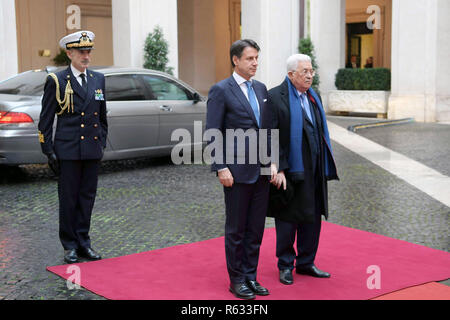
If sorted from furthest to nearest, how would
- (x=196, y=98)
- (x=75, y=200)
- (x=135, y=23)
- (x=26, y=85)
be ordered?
(x=135, y=23), (x=196, y=98), (x=26, y=85), (x=75, y=200)

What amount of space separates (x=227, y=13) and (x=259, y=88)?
23.6 metres

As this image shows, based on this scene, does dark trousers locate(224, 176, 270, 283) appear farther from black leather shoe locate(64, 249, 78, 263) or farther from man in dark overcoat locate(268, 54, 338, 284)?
black leather shoe locate(64, 249, 78, 263)

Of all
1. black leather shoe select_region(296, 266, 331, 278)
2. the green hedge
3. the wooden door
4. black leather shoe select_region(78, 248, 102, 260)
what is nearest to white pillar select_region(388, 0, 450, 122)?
the green hedge

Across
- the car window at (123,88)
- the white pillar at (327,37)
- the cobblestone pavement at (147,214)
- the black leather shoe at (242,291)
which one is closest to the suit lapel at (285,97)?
the black leather shoe at (242,291)

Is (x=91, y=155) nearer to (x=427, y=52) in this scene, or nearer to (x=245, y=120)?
(x=245, y=120)

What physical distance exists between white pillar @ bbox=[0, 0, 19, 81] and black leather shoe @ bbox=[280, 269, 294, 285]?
32.9ft

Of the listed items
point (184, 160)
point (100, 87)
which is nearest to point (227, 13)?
point (184, 160)

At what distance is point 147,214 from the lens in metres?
6.72

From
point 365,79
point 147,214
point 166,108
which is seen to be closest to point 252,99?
point 147,214

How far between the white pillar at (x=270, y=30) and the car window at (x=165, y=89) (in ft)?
29.2

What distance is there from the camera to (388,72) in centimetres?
1870

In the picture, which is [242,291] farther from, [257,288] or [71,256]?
[71,256]

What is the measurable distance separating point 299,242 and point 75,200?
1.84 metres

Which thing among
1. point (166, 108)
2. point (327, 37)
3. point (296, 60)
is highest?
point (327, 37)
